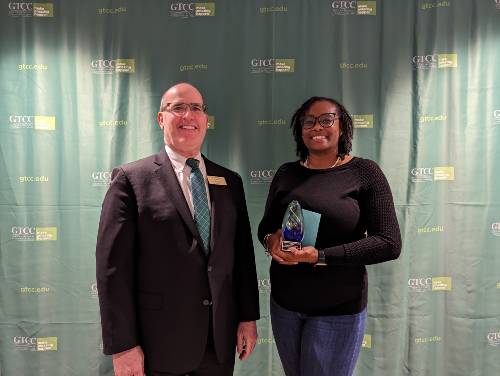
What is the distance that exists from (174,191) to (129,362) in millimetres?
678

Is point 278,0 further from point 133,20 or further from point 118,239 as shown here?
point 118,239

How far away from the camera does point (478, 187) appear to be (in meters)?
2.37

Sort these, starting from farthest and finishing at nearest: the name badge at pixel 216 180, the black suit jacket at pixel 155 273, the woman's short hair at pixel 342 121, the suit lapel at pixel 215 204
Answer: the woman's short hair at pixel 342 121 → the name badge at pixel 216 180 → the suit lapel at pixel 215 204 → the black suit jacket at pixel 155 273

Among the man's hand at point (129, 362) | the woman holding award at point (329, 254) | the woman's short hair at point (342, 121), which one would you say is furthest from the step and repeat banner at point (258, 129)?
the man's hand at point (129, 362)

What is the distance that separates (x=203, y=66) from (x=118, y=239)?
4.73ft

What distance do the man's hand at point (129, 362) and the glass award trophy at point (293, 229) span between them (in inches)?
28.0

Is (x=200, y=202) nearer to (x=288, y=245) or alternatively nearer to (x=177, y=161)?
(x=177, y=161)

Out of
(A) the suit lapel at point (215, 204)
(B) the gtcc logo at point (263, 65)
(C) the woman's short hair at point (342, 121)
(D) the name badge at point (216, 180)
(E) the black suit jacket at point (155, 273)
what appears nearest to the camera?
(E) the black suit jacket at point (155, 273)

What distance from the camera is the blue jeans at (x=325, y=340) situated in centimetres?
149

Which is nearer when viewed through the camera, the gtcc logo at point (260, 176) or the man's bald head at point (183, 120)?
the man's bald head at point (183, 120)

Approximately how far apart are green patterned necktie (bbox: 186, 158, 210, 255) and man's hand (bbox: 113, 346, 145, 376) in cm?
47

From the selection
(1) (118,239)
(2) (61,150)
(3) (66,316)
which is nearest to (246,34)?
(2) (61,150)

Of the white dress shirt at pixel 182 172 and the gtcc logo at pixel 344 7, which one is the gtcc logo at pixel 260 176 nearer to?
the white dress shirt at pixel 182 172

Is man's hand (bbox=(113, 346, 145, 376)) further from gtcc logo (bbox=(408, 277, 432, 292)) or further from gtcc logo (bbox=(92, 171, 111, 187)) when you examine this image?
gtcc logo (bbox=(408, 277, 432, 292))
